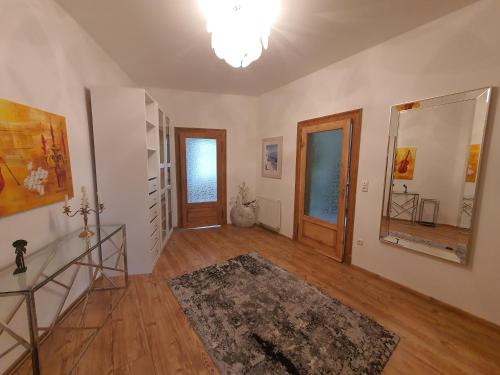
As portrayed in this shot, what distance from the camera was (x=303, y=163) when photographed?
3426mm

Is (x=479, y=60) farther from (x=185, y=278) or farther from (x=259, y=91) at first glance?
(x=185, y=278)

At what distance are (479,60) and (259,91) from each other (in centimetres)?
305

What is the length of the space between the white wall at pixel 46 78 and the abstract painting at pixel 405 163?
337 centimetres

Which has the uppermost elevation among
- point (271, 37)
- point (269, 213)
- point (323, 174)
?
point (271, 37)

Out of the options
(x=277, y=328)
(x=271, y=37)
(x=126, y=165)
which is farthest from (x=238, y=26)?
(x=277, y=328)

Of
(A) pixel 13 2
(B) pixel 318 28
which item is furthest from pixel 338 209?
(A) pixel 13 2

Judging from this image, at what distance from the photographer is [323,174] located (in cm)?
317

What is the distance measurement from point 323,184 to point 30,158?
3221mm

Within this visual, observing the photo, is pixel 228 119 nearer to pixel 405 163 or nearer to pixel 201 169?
pixel 201 169

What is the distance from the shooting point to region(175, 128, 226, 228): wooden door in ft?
13.5

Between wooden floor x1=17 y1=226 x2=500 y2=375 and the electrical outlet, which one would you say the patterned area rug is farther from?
the electrical outlet

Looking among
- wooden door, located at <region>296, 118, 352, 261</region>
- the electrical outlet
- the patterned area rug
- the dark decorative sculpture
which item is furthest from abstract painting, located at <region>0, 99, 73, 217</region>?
the electrical outlet

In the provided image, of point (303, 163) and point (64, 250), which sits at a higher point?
point (303, 163)

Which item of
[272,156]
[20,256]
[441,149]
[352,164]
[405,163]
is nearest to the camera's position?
Answer: [20,256]
